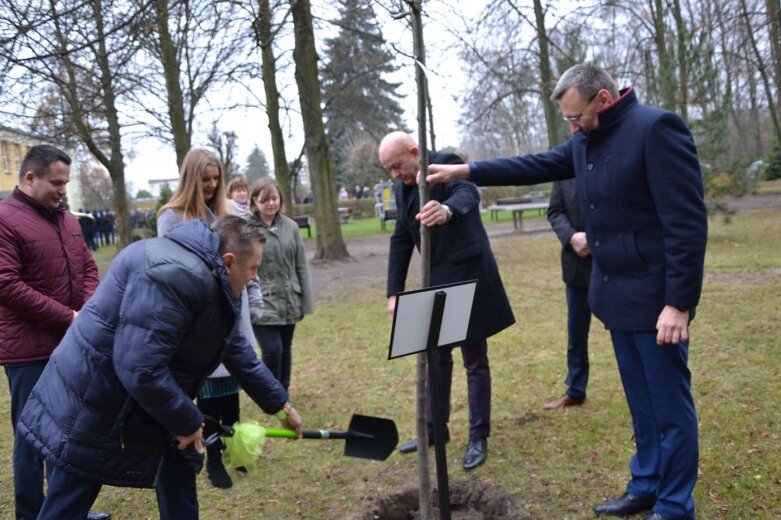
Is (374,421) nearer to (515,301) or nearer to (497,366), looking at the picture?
(497,366)

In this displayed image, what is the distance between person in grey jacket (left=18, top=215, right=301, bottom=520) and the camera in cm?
213

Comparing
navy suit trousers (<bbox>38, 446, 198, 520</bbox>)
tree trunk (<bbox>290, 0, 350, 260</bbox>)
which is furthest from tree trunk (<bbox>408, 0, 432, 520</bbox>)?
tree trunk (<bbox>290, 0, 350, 260</bbox>)

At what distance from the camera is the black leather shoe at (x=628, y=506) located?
10.3 ft

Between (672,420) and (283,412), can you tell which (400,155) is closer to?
Result: (283,412)

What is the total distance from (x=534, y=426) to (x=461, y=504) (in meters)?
1.06

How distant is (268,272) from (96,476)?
2.49m

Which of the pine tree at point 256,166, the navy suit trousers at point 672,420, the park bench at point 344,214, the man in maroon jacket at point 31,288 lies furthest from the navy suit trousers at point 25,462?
the pine tree at point 256,166

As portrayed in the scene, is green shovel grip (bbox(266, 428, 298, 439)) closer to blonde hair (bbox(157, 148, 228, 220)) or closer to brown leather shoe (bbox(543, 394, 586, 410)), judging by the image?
blonde hair (bbox(157, 148, 228, 220))

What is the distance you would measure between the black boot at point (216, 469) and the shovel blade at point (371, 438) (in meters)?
0.96

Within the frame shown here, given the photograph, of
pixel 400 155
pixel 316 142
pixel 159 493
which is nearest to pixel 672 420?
pixel 400 155

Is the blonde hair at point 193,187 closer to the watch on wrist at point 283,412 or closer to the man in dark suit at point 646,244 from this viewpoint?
the watch on wrist at point 283,412

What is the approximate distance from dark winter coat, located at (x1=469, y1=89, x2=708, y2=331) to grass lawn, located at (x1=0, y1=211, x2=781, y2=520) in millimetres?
Result: 1084

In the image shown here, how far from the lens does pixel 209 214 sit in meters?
3.79

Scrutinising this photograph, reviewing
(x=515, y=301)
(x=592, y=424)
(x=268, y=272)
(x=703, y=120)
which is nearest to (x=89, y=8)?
(x=268, y=272)
